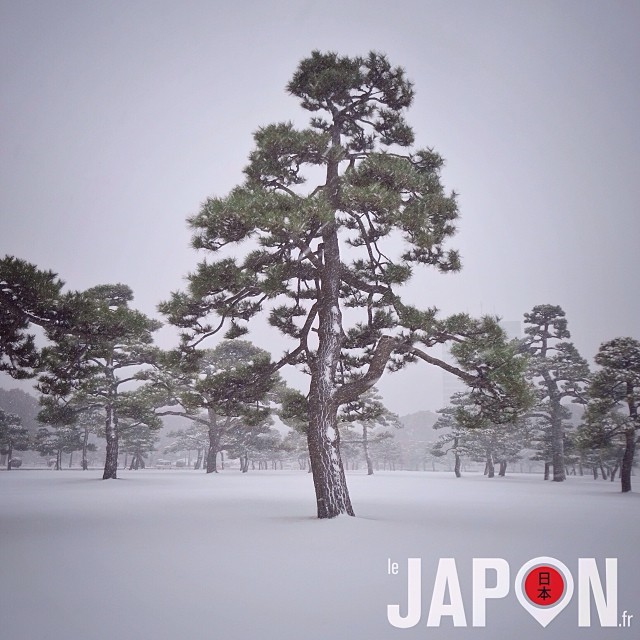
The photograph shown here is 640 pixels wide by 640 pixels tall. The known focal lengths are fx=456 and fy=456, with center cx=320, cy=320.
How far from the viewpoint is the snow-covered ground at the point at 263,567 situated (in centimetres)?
343

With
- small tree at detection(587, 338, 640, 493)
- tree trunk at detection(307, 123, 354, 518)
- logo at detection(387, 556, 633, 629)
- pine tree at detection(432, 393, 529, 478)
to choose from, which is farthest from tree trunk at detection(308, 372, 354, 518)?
pine tree at detection(432, 393, 529, 478)

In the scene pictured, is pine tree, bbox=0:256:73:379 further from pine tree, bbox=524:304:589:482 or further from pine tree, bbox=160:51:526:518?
pine tree, bbox=524:304:589:482

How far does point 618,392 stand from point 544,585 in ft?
51.0

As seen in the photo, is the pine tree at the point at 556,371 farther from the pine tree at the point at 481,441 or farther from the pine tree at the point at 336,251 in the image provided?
the pine tree at the point at 336,251

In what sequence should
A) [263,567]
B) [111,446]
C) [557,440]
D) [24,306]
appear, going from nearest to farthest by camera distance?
[263,567]
[24,306]
[111,446]
[557,440]

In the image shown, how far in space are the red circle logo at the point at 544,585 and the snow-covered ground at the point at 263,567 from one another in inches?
7.7

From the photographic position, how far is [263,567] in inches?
194

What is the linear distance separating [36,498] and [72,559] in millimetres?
8369

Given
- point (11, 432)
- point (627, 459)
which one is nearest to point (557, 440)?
point (627, 459)

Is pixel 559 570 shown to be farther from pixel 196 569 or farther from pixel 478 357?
pixel 478 357

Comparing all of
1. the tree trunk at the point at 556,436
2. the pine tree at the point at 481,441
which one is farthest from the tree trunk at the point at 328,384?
the pine tree at the point at 481,441

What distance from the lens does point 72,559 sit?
17.2 feet

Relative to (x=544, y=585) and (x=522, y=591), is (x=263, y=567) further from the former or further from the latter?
(x=544, y=585)

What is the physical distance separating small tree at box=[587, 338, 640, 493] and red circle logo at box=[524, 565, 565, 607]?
1427 centimetres
